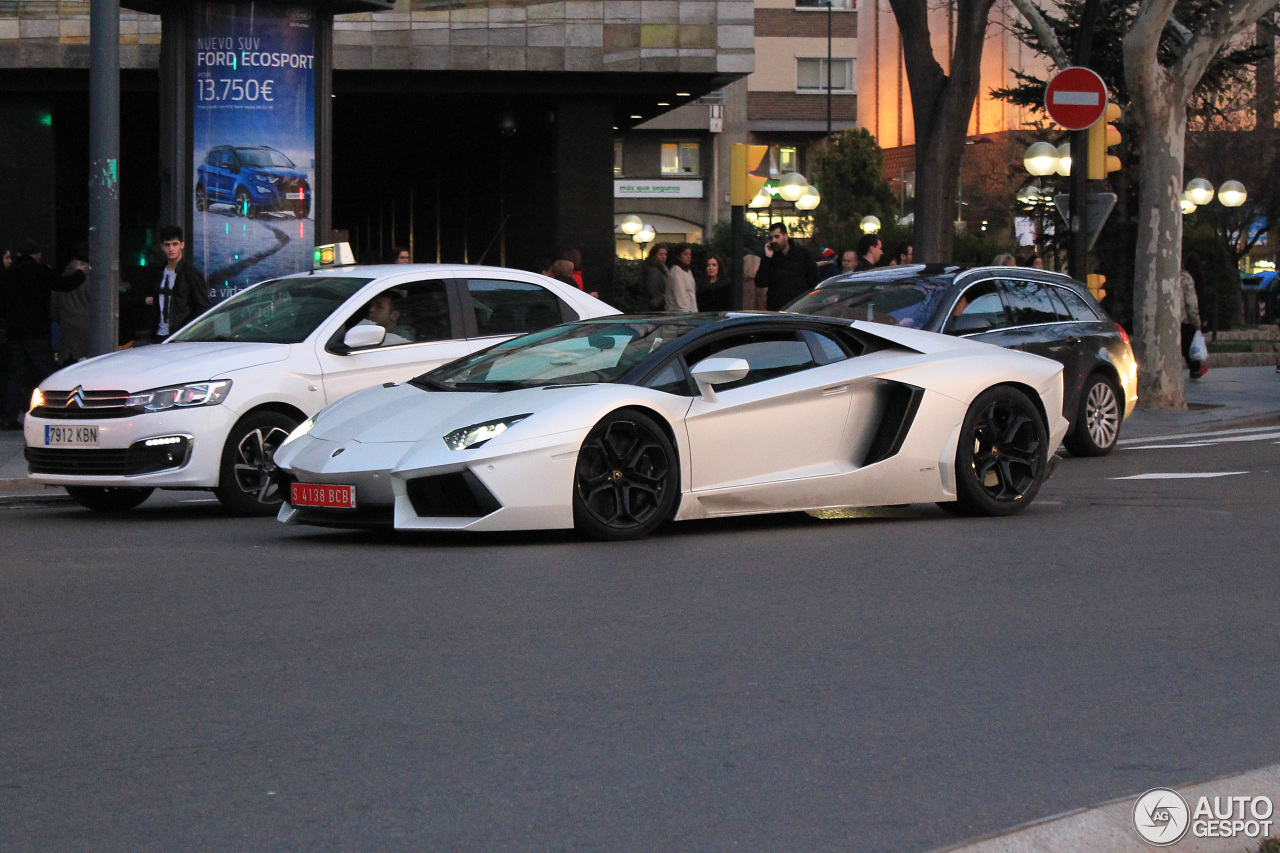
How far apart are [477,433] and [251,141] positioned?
11.8 meters

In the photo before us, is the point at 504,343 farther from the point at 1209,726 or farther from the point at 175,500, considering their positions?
the point at 1209,726

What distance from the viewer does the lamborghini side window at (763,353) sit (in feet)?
31.6

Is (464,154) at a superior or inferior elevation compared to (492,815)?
superior

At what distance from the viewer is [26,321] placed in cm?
1800

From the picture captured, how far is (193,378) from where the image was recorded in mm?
10703

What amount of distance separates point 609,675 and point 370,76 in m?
26.0

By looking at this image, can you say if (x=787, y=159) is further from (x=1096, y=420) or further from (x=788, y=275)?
(x=1096, y=420)

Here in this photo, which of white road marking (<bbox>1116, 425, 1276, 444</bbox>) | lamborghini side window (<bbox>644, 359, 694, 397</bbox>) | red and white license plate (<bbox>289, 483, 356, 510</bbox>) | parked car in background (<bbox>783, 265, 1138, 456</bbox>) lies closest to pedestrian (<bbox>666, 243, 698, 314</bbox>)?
parked car in background (<bbox>783, 265, 1138, 456</bbox>)

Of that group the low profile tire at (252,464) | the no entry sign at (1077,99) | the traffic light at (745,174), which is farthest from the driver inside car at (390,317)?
the no entry sign at (1077,99)

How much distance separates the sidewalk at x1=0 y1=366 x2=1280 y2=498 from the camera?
1301 cm

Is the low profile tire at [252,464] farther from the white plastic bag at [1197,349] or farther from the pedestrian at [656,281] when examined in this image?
the white plastic bag at [1197,349]

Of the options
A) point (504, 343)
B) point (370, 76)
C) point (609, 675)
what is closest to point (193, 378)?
point (504, 343)

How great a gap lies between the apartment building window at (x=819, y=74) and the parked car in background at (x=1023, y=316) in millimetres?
63295

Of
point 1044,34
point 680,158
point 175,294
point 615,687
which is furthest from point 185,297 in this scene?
point 680,158
